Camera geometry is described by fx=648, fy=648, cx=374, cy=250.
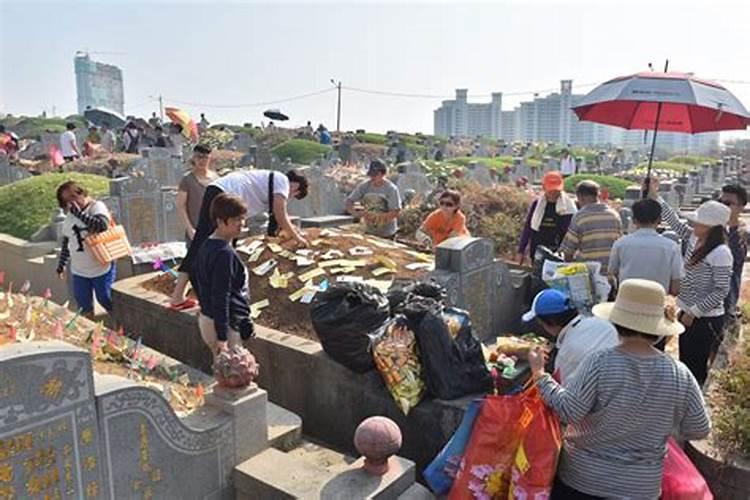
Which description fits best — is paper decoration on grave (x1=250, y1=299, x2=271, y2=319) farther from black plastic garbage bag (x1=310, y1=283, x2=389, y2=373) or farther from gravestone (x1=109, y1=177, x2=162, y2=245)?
gravestone (x1=109, y1=177, x2=162, y2=245)

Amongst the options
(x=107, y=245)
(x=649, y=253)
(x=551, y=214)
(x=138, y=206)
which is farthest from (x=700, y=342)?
(x=138, y=206)

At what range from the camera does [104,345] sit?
15.8 feet

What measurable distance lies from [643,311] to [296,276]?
404 cm

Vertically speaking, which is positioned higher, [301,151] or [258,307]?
[301,151]

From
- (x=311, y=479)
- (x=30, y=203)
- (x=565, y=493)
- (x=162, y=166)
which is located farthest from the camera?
(x=162, y=166)

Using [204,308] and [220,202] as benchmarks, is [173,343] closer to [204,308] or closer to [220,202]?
[204,308]

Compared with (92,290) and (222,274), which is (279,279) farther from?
(222,274)

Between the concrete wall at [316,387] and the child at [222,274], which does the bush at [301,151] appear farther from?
the child at [222,274]

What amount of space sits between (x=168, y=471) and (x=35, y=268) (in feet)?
20.5

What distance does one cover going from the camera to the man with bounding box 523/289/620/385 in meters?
3.03

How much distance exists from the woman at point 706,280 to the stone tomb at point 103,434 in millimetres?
2941

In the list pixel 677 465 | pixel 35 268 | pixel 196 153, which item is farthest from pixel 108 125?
pixel 677 465

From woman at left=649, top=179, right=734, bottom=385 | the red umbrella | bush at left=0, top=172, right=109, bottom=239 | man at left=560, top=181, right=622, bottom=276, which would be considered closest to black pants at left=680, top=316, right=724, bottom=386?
woman at left=649, top=179, right=734, bottom=385

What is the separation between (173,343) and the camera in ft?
18.7
